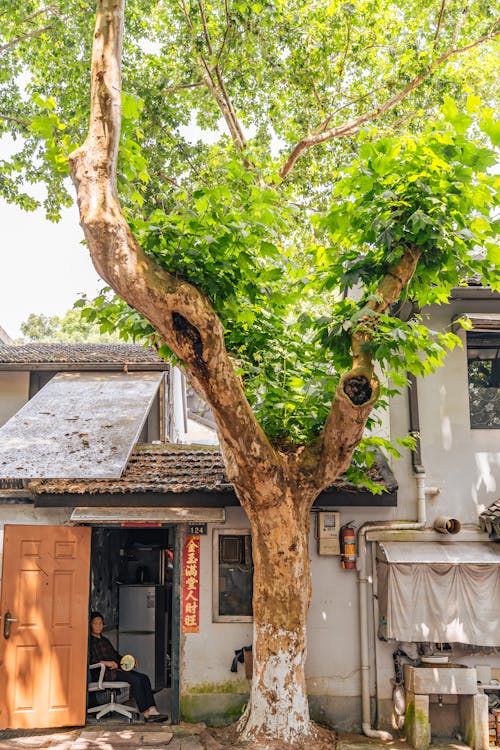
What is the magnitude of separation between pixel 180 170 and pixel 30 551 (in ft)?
28.6

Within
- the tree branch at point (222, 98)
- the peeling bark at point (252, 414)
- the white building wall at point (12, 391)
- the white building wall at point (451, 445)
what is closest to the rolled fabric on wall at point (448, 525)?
the white building wall at point (451, 445)

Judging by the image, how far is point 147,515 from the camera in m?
9.81

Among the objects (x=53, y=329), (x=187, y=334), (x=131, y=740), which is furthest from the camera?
(x=53, y=329)

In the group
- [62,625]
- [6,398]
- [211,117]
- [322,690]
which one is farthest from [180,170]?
[322,690]

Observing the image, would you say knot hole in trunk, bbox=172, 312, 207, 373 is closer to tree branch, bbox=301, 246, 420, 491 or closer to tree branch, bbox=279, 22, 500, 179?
tree branch, bbox=301, 246, 420, 491

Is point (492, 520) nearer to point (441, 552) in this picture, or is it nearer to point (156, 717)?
point (441, 552)

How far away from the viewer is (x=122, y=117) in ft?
25.1

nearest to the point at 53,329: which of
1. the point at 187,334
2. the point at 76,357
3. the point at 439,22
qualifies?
the point at 76,357

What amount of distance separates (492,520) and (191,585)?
4.51 meters

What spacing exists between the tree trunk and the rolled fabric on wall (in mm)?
2750

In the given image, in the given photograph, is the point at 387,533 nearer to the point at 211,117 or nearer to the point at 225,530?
the point at 225,530

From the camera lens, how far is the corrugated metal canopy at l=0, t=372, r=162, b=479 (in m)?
10.3

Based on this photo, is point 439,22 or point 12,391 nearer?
point 439,22

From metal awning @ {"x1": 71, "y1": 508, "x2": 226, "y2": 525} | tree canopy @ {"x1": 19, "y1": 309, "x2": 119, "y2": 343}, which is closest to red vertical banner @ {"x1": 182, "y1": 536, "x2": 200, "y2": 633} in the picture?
metal awning @ {"x1": 71, "y1": 508, "x2": 226, "y2": 525}
